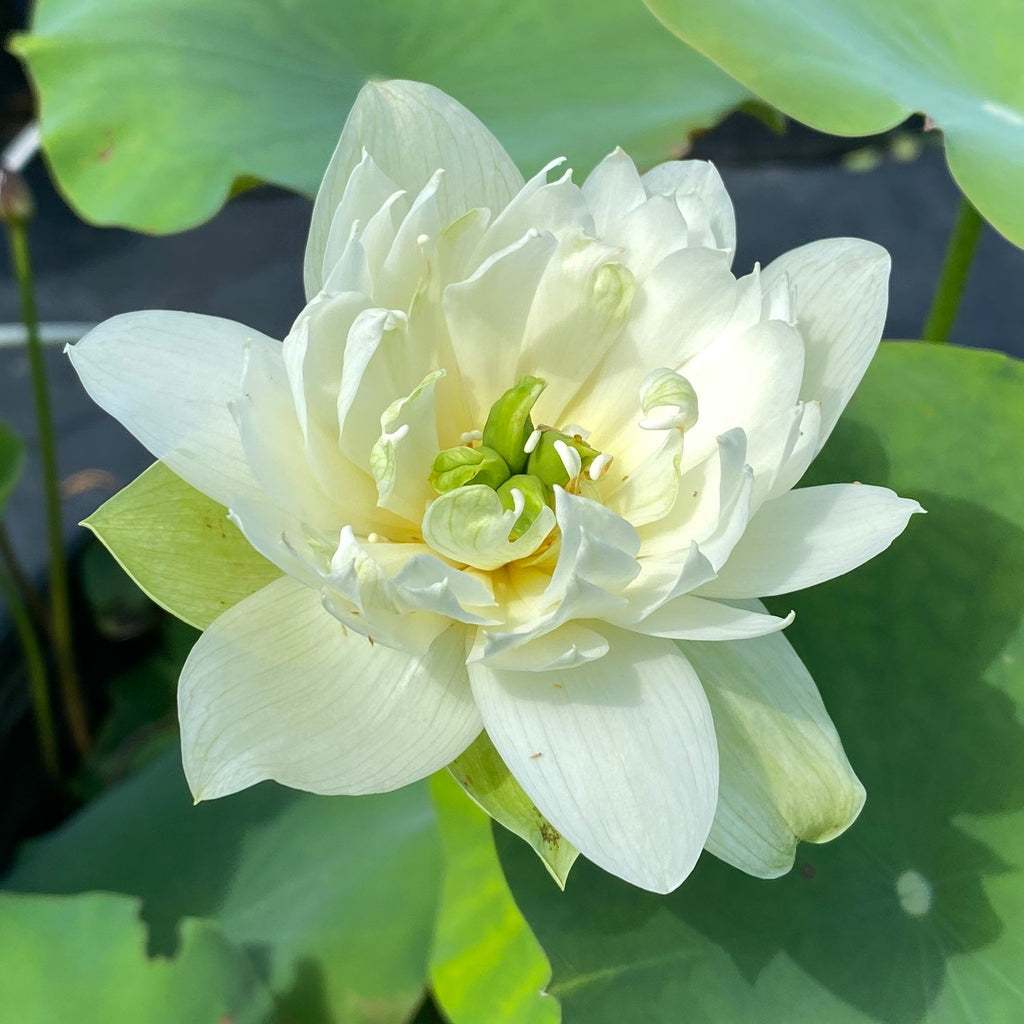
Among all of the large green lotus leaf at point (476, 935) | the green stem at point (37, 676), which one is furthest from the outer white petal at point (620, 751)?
the green stem at point (37, 676)

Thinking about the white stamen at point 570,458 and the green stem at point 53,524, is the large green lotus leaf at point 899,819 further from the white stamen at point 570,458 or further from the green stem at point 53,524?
the green stem at point 53,524

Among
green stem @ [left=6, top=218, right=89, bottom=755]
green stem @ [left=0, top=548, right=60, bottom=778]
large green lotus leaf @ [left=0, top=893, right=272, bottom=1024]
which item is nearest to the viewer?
large green lotus leaf @ [left=0, top=893, right=272, bottom=1024]

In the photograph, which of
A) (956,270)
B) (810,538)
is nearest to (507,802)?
(810,538)

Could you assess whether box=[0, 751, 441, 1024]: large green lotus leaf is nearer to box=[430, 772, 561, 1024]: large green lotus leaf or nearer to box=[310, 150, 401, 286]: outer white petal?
box=[430, 772, 561, 1024]: large green lotus leaf

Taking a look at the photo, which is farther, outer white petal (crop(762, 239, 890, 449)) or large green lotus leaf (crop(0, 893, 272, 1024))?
large green lotus leaf (crop(0, 893, 272, 1024))

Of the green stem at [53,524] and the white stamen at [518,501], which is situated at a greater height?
the white stamen at [518,501]

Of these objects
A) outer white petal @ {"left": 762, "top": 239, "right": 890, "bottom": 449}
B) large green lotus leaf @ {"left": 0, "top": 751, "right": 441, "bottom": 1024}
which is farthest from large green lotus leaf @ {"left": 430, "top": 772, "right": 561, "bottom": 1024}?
outer white petal @ {"left": 762, "top": 239, "right": 890, "bottom": 449}
